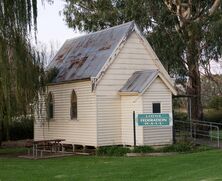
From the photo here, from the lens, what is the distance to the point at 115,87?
24.6 meters

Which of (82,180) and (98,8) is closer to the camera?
(82,180)

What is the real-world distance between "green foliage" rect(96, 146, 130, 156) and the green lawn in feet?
6.31

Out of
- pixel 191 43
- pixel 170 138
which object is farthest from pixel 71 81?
pixel 191 43

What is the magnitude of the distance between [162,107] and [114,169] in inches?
325

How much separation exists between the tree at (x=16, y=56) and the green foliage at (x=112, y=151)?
14.1 ft

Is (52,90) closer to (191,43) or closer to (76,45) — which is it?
(76,45)

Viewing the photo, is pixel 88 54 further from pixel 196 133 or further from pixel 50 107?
pixel 196 133

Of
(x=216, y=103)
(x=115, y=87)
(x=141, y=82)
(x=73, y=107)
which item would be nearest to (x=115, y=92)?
(x=115, y=87)

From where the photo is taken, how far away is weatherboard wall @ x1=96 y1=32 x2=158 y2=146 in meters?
24.1

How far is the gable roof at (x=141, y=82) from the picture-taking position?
23625 millimetres

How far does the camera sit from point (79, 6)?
1622 inches

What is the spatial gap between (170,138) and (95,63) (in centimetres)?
535

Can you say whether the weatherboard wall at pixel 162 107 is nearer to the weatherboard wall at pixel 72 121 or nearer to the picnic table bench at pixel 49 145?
the weatherboard wall at pixel 72 121

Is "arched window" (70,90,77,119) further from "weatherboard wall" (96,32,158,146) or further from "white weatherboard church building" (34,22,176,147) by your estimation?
"weatherboard wall" (96,32,158,146)
